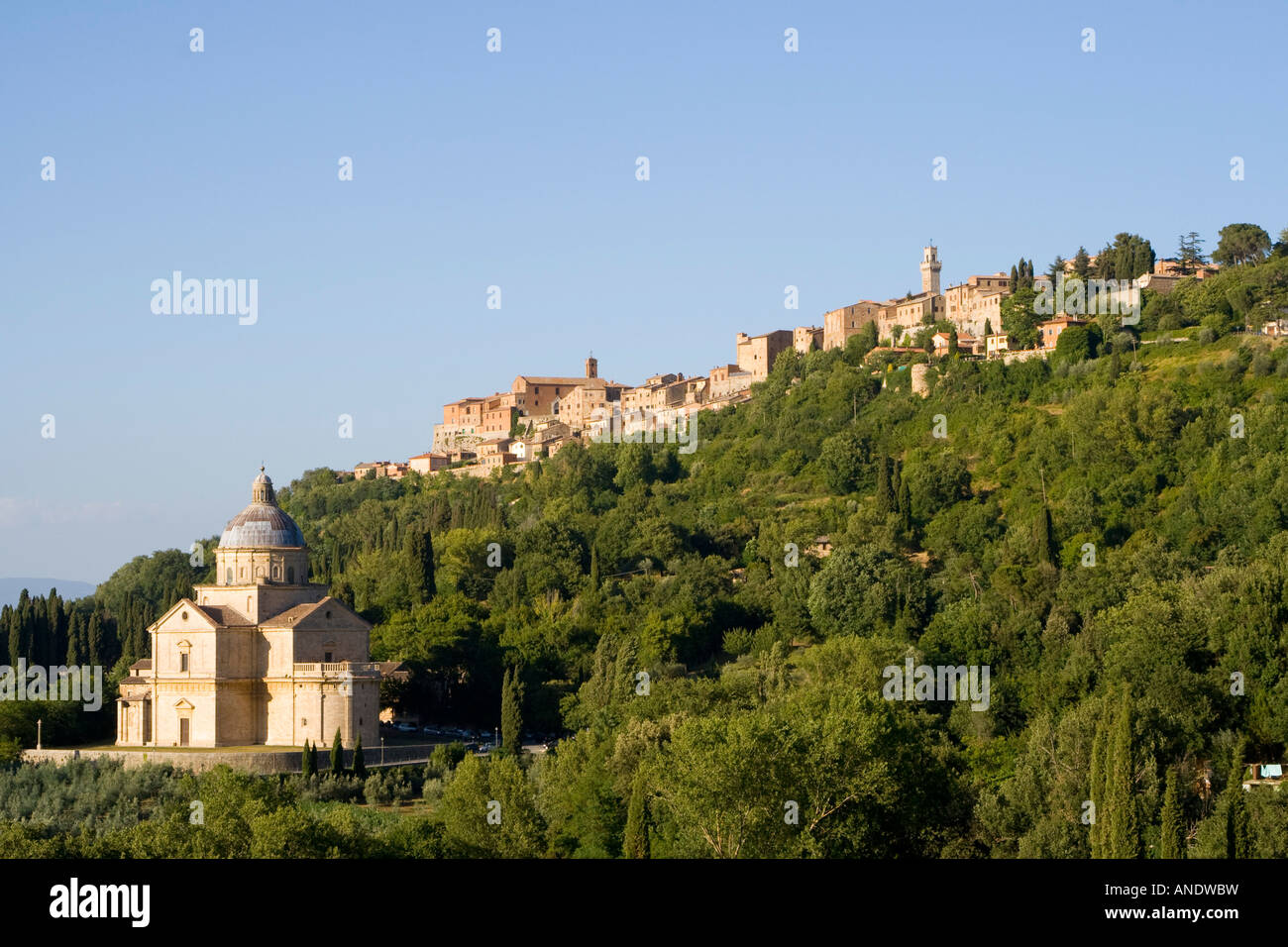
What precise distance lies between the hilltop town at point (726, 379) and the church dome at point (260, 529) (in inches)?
2046

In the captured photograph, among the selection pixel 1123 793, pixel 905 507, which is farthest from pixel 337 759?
pixel 905 507

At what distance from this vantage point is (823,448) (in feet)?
309

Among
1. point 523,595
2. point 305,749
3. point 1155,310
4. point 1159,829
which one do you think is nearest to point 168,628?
point 305,749

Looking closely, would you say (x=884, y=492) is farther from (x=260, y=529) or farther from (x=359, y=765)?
(x=359, y=765)

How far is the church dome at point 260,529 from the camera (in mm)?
57062

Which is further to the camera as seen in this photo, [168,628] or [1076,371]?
[1076,371]

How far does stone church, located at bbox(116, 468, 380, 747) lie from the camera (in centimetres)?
5453

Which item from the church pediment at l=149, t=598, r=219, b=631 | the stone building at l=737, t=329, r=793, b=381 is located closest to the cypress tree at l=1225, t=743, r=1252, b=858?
the church pediment at l=149, t=598, r=219, b=631

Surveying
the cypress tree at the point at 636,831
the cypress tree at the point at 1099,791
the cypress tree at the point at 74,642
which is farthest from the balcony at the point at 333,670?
the cypress tree at the point at 1099,791

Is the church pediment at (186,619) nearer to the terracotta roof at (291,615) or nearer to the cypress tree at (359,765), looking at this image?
the terracotta roof at (291,615)

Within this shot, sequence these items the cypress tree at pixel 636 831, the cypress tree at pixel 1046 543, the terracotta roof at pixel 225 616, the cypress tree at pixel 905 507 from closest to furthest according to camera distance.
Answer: the cypress tree at pixel 636 831, the terracotta roof at pixel 225 616, the cypress tree at pixel 1046 543, the cypress tree at pixel 905 507

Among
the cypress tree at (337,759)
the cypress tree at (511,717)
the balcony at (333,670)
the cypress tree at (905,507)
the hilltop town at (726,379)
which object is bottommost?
the cypress tree at (337,759)
